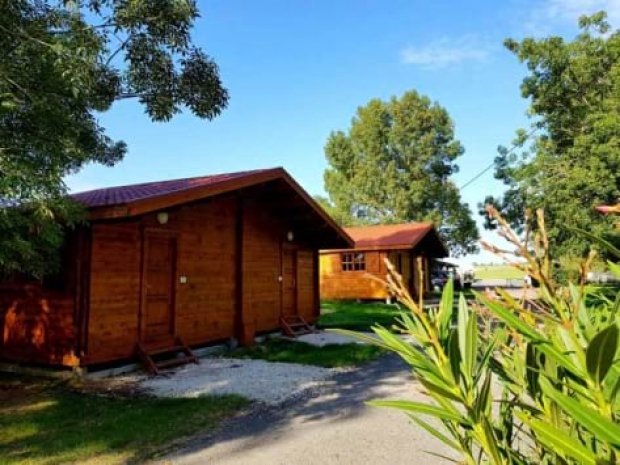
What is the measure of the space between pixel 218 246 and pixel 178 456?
6416 millimetres

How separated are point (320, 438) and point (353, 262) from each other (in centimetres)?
1810

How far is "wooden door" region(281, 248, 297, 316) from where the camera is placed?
42.1ft

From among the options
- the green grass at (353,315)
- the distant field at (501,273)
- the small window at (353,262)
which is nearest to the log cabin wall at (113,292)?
the distant field at (501,273)

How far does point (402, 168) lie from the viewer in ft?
122

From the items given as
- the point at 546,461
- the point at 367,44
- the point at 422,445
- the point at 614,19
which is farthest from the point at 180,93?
the point at 614,19

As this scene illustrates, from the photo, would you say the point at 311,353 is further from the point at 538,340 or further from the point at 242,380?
→ the point at 538,340

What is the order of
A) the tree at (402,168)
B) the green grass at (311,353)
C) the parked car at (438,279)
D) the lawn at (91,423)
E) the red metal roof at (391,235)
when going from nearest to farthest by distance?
the lawn at (91,423)
the green grass at (311,353)
the red metal roof at (391,235)
the parked car at (438,279)
the tree at (402,168)

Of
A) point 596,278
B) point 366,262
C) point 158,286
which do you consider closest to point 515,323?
point 596,278

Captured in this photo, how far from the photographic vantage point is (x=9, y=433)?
5.03 m

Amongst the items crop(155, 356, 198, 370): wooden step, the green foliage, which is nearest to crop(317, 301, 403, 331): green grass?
crop(155, 356, 198, 370): wooden step

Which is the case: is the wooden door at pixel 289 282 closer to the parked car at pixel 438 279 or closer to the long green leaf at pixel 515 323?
the long green leaf at pixel 515 323

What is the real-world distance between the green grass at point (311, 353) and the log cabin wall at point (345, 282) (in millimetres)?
11332

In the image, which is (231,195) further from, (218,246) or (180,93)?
(180,93)

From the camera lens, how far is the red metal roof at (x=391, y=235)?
2175 centimetres
